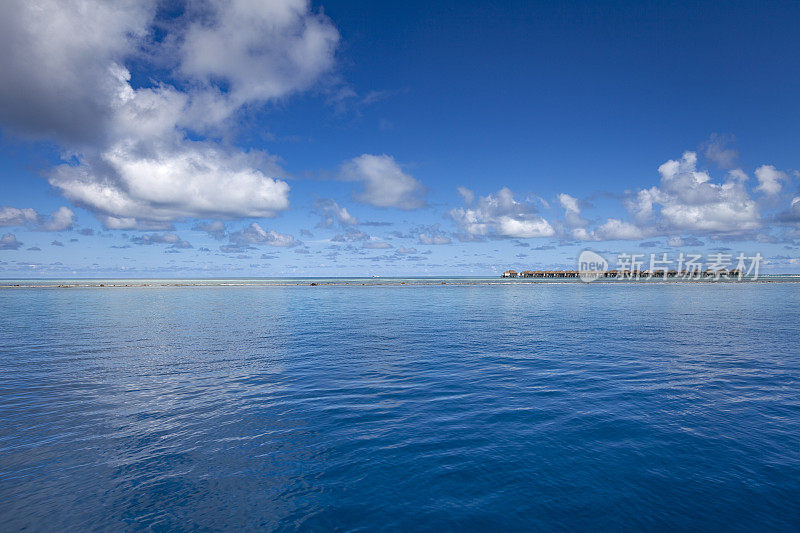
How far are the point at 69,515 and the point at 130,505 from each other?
1.17 metres

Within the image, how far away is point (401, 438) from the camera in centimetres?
1271

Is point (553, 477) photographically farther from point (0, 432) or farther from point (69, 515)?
point (0, 432)

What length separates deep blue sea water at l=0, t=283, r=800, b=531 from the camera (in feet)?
29.2

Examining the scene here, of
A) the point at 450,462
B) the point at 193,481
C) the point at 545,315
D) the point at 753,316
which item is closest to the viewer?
the point at 193,481

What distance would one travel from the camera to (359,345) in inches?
1149

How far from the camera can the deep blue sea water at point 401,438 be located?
29.2 feet

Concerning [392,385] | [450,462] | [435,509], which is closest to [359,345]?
[392,385]

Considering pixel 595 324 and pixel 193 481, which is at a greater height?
pixel 595 324

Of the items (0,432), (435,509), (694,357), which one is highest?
(694,357)

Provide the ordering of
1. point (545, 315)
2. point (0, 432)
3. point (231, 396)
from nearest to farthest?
point (0, 432)
point (231, 396)
point (545, 315)

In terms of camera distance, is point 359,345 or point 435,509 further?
point 359,345

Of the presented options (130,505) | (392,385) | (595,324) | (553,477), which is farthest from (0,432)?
(595,324)

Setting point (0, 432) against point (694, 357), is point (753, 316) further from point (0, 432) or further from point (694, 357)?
point (0, 432)

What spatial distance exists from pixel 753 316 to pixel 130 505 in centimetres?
5991
